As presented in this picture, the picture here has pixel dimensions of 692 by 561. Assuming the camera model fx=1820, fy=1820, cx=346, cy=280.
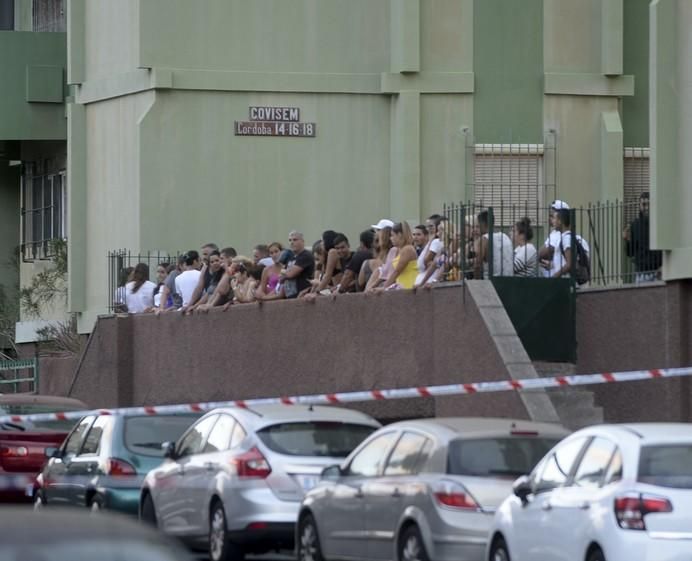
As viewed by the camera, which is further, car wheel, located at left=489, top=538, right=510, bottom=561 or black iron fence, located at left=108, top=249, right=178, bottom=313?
black iron fence, located at left=108, top=249, right=178, bottom=313

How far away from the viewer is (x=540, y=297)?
19.7 m

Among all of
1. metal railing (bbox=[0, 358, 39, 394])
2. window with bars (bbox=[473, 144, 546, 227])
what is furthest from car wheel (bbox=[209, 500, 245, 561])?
metal railing (bbox=[0, 358, 39, 394])

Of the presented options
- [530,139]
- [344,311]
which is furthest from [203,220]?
[344,311]

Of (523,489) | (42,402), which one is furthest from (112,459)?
(523,489)

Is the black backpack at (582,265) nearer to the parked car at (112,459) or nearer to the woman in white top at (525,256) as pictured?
the woman in white top at (525,256)

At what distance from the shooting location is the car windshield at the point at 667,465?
35.6 feet

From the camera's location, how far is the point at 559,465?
1193 centimetres

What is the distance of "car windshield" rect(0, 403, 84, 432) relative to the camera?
20.2m

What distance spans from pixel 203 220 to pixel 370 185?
2755 mm

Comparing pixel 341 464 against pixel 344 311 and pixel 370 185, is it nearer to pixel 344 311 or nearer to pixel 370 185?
pixel 344 311

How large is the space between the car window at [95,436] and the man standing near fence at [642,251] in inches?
233

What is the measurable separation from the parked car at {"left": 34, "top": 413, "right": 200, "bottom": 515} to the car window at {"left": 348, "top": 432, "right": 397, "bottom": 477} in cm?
382

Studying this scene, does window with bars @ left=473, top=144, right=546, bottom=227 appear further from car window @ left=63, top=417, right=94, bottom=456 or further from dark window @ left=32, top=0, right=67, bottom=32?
car window @ left=63, top=417, right=94, bottom=456

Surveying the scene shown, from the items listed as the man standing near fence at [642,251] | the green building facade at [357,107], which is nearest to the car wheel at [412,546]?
the man standing near fence at [642,251]
